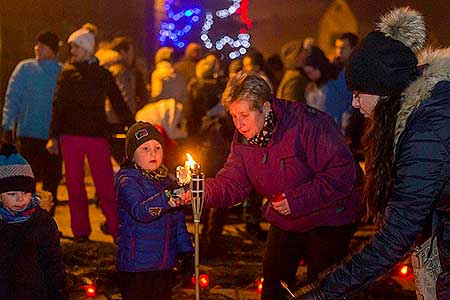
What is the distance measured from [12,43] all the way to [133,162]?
32.8 feet

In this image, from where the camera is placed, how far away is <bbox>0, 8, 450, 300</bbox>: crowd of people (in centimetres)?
360

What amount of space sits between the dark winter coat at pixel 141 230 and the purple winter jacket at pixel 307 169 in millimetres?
681

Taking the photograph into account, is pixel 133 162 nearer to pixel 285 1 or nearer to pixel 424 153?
pixel 424 153

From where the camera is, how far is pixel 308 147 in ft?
17.5

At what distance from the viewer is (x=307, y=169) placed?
5.38m

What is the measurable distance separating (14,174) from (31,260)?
58 centimetres

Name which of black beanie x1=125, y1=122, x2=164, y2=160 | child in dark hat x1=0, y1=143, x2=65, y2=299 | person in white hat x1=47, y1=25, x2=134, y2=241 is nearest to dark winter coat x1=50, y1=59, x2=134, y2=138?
person in white hat x1=47, y1=25, x2=134, y2=241

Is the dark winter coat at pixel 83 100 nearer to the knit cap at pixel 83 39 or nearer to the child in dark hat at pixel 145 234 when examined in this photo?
the knit cap at pixel 83 39

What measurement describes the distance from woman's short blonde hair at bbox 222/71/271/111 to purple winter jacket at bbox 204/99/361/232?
120mm

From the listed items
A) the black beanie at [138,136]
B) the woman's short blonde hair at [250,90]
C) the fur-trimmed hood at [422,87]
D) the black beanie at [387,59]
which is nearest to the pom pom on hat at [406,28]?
the black beanie at [387,59]

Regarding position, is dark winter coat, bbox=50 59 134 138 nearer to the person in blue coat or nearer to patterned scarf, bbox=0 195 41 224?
the person in blue coat

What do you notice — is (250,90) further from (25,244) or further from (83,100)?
(83,100)

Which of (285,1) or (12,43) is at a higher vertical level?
(285,1)

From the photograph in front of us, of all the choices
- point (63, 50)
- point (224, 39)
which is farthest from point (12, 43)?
point (224, 39)
